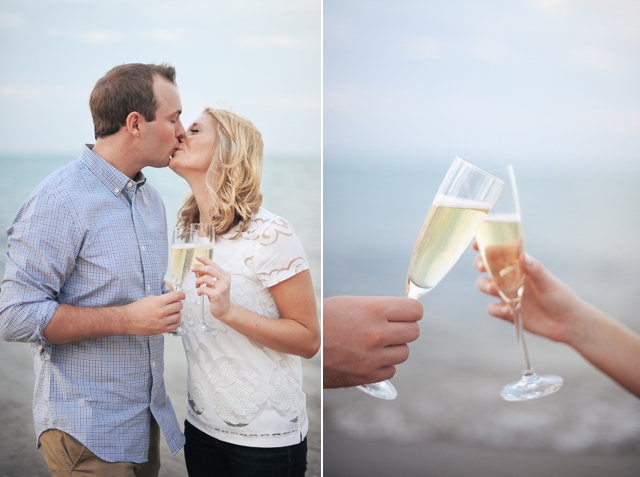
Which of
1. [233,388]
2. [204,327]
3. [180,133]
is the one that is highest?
[180,133]

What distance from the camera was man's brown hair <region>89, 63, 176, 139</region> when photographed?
200 cm

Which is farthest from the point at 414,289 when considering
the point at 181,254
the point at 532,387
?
the point at 181,254

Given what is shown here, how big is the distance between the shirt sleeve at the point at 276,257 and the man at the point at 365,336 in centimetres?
35

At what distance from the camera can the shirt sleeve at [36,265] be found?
1.73 meters

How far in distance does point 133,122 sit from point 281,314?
799 mm

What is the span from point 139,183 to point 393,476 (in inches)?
54.2

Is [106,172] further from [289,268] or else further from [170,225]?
[289,268]

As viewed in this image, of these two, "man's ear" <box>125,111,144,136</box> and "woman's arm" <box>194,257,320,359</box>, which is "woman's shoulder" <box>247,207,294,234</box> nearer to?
"woman's arm" <box>194,257,320,359</box>

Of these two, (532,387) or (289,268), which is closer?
(532,387)

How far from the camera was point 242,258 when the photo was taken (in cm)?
202

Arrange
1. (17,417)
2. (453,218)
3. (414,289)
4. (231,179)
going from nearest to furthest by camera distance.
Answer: (453,218) → (414,289) → (231,179) → (17,417)

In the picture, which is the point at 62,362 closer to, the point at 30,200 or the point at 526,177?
the point at 30,200

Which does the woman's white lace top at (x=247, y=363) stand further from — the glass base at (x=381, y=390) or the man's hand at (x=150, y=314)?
the glass base at (x=381, y=390)

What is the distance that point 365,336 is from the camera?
2.15 meters
